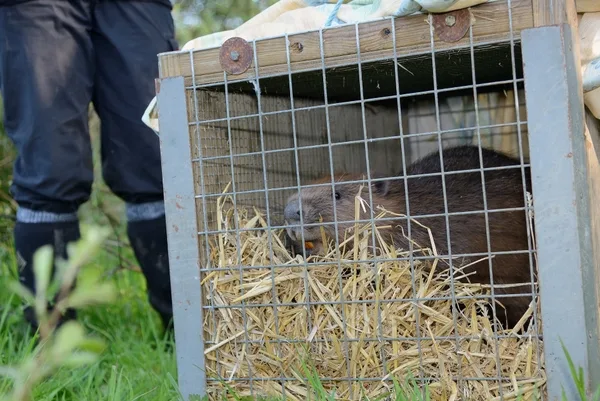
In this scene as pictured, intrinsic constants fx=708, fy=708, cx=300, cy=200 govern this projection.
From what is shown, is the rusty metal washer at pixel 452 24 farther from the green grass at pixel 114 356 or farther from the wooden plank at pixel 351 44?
the green grass at pixel 114 356

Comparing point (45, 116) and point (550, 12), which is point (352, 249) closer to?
point (550, 12)

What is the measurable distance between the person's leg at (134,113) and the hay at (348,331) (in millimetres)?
1019

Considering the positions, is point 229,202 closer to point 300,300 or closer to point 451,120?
point 300,300

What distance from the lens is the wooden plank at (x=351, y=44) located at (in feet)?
7.26

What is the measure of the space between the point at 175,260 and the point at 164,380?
0.54m

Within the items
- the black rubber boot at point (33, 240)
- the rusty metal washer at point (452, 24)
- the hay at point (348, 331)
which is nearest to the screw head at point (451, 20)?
the rusty metal washer at point (452, 24)

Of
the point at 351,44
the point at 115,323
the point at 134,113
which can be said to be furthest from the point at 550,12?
the point at 115,323

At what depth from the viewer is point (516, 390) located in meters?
2.22

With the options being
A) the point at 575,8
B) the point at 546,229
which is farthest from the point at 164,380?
the point at 575,8

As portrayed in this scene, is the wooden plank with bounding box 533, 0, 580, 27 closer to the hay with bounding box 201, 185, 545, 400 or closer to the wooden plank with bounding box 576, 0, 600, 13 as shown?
the wooden plank with bounding box 576, 0, 600, 13

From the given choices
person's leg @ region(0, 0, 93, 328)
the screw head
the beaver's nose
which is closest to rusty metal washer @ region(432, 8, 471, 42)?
the screw head

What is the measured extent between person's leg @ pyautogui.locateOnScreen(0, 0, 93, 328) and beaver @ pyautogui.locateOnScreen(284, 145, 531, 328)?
46.2 inches

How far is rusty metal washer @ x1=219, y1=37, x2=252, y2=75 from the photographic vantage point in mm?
2566

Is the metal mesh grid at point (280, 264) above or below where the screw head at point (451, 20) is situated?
below
